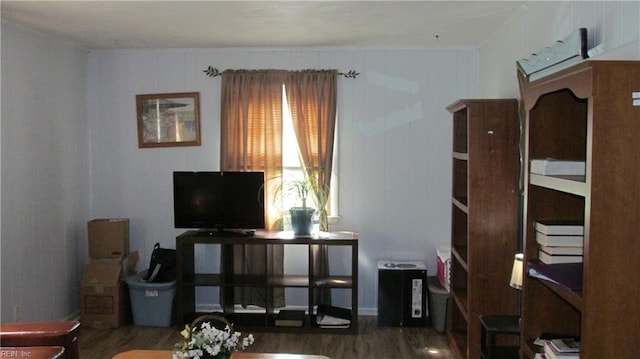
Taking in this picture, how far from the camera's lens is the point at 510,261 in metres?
3.36

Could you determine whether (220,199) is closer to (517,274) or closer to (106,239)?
(106,239)

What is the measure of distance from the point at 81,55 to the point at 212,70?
118 centimetres

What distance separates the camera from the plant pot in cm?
445

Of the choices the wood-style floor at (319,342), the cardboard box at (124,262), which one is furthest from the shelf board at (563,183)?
the cardboard box at (124,262)

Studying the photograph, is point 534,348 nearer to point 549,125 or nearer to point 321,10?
point 549,125

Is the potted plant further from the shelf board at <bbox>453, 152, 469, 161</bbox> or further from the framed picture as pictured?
the shelf board at <bbox>453, 152, 469, 161</bbox>

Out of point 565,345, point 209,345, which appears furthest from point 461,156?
point 209,345

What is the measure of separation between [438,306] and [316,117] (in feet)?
6.22

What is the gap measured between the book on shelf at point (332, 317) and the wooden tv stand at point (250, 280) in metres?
0.04

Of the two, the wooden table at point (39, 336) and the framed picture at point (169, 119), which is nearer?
the wooden table at point (39, 336)

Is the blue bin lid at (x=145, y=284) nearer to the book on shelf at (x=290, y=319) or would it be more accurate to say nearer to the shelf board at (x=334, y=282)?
the book on shelf at (x=290, y=319)

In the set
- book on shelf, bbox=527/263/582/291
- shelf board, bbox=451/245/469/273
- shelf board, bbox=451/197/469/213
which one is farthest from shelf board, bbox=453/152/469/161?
book on shelf, bbox=527/263/582/291

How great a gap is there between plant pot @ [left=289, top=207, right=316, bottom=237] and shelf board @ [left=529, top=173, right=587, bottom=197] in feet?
8.10

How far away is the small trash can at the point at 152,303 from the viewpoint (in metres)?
4.54
